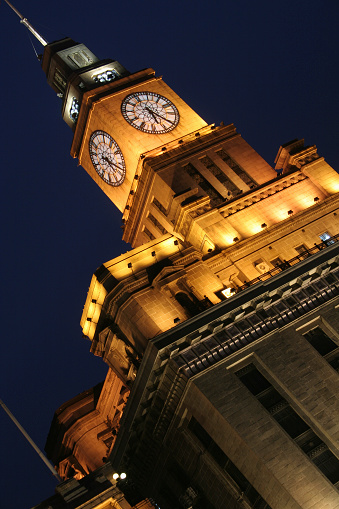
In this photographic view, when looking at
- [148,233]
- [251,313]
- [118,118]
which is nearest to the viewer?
[251,313]

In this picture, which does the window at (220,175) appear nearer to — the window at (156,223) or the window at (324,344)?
the window at (156,223)

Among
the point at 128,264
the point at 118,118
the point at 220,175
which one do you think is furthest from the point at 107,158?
the point at 128,264

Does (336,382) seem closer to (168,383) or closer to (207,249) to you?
(168,383)

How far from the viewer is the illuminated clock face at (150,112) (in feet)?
267

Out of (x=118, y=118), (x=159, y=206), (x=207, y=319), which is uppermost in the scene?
(x=118, y=118)

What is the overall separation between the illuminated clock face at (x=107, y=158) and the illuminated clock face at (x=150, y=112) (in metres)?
3.29

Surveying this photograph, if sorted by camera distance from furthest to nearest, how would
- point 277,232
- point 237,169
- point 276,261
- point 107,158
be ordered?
point 107,158
point 237,169
point 277,232
point 276,261

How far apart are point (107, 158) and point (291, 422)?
45.5m

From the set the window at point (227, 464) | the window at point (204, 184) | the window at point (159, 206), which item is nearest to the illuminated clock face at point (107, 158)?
the window at point (159, 206)

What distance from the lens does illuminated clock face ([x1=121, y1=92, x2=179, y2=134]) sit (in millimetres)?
81312

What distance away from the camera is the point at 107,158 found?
8594cm

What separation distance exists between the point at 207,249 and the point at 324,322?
1637cm

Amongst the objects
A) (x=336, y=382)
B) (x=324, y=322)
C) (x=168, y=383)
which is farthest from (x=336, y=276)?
(x=168, y=383)

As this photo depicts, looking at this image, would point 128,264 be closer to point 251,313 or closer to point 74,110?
point 251,313
